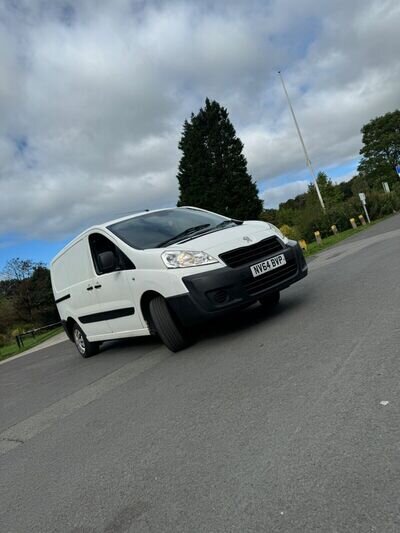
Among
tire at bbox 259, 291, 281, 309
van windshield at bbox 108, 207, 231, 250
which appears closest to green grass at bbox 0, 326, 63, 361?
van windshield at bbox 108, 207, 231, 250

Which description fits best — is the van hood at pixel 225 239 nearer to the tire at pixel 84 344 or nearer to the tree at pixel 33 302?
the tire at pixel 84 344

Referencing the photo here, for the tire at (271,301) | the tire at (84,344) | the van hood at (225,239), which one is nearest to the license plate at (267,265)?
the van hood at (225,239)

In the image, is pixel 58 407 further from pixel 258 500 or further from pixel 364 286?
pixel 364 286

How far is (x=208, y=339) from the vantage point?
609 centimetres

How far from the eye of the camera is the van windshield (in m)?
6.07

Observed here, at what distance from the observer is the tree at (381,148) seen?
235 ft

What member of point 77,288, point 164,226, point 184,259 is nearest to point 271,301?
Result: point 164,226

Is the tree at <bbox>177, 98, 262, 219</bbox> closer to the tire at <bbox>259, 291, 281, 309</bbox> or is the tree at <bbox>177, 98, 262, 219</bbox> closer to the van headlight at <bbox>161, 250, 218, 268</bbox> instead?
the tire at <bbox>259, 291, 281, 309</bbox>

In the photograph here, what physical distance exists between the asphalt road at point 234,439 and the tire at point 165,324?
0.67 ft

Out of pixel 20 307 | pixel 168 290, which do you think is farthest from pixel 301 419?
pixel 20 307

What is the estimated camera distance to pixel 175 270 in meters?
5.35

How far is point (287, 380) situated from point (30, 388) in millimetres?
5016

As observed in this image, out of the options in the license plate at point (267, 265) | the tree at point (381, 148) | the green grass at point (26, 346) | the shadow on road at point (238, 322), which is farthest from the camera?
the tree at point (381, 148)

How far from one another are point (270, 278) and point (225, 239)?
730 mm
